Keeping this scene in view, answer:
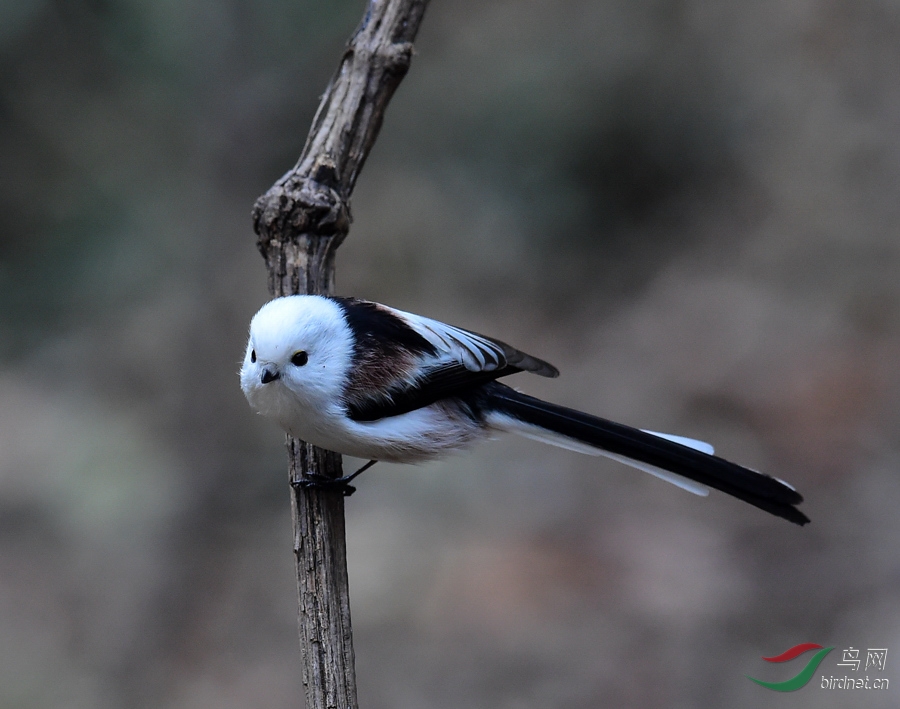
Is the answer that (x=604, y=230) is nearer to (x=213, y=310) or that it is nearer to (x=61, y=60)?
(x=213, y=310)

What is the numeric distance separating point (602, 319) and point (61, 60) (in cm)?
311

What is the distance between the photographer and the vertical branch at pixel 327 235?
74.0 inches

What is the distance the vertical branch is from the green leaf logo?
175 cm

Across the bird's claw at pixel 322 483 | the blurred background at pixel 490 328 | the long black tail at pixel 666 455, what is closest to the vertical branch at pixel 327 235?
the bird's claw at pixel 322 483

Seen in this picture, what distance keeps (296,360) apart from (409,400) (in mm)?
307

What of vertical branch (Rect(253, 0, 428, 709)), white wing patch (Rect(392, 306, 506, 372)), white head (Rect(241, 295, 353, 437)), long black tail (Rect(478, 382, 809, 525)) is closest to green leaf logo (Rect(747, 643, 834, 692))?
long black tail (Rect(478, 382, 809, 525))

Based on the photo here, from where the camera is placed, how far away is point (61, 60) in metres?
3.87

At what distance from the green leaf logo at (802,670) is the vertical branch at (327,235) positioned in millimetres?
1751

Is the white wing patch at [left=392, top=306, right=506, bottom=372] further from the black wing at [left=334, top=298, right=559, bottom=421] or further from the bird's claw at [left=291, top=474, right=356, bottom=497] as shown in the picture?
the bird's claw at [left=291, top=474, right=356, bottom=497]

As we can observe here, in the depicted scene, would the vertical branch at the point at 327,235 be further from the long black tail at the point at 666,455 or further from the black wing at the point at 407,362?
the long black tail at the point at 666,455

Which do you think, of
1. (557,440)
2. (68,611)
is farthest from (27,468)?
(557,440)

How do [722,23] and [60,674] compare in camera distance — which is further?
[722,23]

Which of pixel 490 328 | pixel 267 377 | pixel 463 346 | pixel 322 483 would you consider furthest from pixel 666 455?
pixel 490 328

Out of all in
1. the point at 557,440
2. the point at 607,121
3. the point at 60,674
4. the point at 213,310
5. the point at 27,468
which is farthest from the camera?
the point at 607,121
